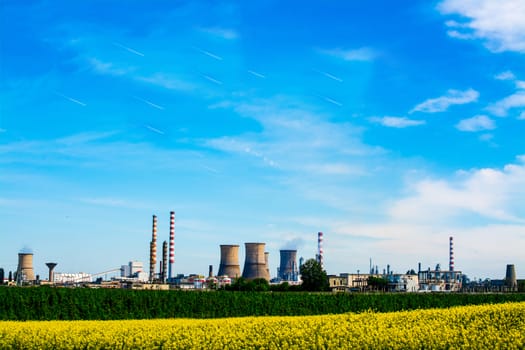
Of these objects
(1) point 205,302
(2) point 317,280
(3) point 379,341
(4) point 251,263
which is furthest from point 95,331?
(4) point 251,263

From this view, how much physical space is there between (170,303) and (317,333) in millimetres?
25172

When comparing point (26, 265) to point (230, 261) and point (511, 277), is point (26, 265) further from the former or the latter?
point (511, 277)

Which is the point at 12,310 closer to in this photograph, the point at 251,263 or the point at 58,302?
the point at 58,302

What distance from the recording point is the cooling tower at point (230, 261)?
321ft

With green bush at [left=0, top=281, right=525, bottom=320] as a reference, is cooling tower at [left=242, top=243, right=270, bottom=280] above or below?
above

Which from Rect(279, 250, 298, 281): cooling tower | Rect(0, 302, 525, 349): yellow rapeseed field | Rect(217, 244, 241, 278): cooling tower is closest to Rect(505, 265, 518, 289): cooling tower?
Rect(217, 244, 241, 278): cooling tower

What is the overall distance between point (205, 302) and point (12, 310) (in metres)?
10.8

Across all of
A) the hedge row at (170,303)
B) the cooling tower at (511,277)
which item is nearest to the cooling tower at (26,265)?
the hedge row at (170,303)

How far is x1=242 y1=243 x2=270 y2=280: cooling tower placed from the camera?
100188 millimetres

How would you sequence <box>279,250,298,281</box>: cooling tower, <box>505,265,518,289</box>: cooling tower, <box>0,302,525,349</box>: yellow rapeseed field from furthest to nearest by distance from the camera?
<box>279,250,298,281</box>: cooling tower < <box>505,265,518,289</box>: cooling tower < <box>0,302,525,349</box>: yellow rapeseed field

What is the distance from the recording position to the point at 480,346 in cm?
1120

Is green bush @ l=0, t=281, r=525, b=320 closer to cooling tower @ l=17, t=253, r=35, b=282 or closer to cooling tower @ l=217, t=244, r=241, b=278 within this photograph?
cooling tower @ l=217, t=244, r=241, b=278

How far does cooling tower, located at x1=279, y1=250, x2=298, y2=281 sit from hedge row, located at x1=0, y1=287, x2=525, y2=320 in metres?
111

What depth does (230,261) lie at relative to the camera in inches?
3888
